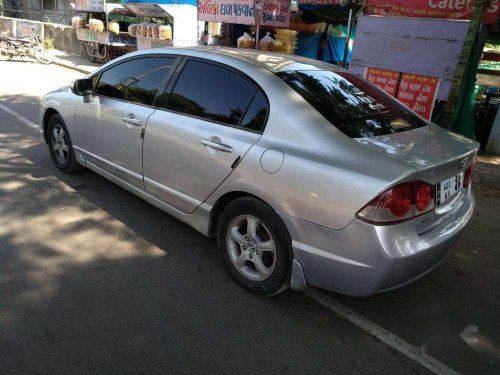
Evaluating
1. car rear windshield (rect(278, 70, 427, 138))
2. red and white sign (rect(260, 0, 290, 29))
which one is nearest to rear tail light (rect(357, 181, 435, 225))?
car rear windshield (rect(278, 70, 427, 138))

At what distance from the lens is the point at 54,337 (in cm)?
245

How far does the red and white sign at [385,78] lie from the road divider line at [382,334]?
580 cm

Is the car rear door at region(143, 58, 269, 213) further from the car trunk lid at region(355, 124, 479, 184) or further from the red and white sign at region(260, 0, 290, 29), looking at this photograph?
the red and white sign at region(260, 0, 290, 29)

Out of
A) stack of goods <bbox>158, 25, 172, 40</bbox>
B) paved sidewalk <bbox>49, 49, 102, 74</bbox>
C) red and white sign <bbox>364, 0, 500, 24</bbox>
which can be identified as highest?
red and white sign <bbox>364, 0, 500, 24</bbox>

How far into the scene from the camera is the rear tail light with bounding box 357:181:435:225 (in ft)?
7.38

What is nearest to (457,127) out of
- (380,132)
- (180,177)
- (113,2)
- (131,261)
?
(380,132)

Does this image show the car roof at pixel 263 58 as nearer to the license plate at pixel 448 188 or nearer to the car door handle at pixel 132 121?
the car door handle at pixel 132 121

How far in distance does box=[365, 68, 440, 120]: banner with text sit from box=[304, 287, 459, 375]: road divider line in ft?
17.5

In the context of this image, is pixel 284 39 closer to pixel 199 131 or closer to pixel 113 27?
pixel 199 131

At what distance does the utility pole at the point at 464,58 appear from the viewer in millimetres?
6043

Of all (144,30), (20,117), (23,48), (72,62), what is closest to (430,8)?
(20,117)

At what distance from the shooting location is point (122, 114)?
3.79m

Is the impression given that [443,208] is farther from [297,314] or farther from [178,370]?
[178,370]

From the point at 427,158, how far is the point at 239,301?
1.56m
